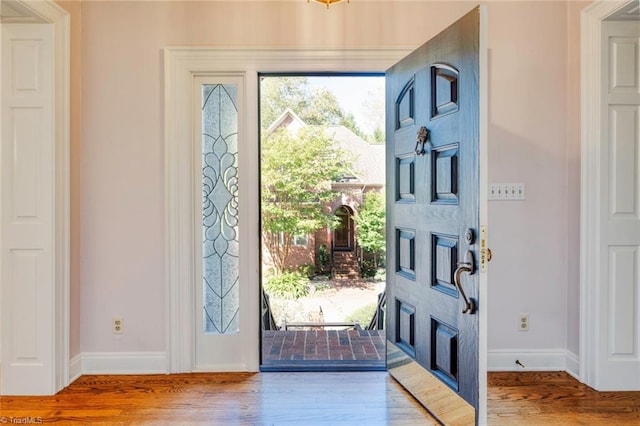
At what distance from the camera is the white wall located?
2650 millimetres

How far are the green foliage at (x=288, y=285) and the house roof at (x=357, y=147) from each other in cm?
166

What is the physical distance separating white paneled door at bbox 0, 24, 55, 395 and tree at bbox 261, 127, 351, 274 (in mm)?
3350

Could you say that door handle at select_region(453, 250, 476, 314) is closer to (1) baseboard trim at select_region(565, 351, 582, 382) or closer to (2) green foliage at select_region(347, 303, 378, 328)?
(1) baseboard trim at select_region(565, 351, 582, 382)

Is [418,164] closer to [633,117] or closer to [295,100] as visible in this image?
[633,117]

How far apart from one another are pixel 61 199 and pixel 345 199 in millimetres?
3760

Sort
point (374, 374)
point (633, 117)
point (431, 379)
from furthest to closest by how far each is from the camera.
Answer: point (374, 374)
point (633, 117)
point (431, 379)

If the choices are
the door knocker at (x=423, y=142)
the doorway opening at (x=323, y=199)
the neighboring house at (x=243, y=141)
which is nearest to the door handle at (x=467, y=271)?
the door knocker at (x=423, y=142)

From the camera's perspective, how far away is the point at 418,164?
2.27 meters

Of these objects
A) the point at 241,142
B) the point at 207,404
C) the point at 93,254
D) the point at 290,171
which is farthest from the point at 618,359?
the point at 290,171

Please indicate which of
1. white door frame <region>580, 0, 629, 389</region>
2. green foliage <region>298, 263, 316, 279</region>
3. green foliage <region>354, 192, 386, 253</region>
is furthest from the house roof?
white door frame <region>580, 0, 629, 389</region>

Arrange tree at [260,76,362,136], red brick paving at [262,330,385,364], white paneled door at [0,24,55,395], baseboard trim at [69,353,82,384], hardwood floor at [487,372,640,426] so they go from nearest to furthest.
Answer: hardwood floor at [487,372,640,426] → white paneled door at [0,24,55,395] → baseboard trim at [69,353,82,384] → red brick paving at [262,330,385,364] → tree at [260,76,362,136]

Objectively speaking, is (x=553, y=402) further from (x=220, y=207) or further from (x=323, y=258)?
(x=323, y=258)

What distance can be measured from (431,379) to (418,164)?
3.97 ft

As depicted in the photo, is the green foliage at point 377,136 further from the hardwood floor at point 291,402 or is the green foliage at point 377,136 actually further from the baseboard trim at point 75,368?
the baseboard trim at point 75,368
